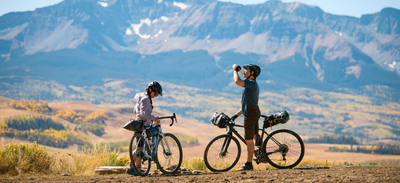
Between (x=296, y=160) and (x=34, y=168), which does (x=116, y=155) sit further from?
(x=296, y=160)

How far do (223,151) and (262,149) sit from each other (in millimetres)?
872

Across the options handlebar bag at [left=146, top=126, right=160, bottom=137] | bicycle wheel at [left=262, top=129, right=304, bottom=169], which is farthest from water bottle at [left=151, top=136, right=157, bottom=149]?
bicycle wheel at [left=262, top=129, right=304, bottom=169]

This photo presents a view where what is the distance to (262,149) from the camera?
8.20 metres

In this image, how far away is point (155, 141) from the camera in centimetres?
779

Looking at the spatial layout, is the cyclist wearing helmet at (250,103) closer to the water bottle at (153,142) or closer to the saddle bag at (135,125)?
the water bottle at (153,142)

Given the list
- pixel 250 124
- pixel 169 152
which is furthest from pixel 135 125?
pixel 250 124

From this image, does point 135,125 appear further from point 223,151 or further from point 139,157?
point 223,151

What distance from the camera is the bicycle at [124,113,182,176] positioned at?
7.65 m

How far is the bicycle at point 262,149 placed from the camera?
815cm

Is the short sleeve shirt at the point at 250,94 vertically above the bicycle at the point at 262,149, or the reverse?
the short sleeve shirt at the point at 250,94

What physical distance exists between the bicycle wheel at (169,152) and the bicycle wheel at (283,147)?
1.93 metres

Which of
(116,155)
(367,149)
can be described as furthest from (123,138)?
(116,155)

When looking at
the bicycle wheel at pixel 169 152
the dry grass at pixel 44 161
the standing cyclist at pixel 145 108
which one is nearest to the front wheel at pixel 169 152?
the bicycle wheel at pixel 169 152

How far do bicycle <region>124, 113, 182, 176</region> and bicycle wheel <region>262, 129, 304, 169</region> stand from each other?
1992mm
